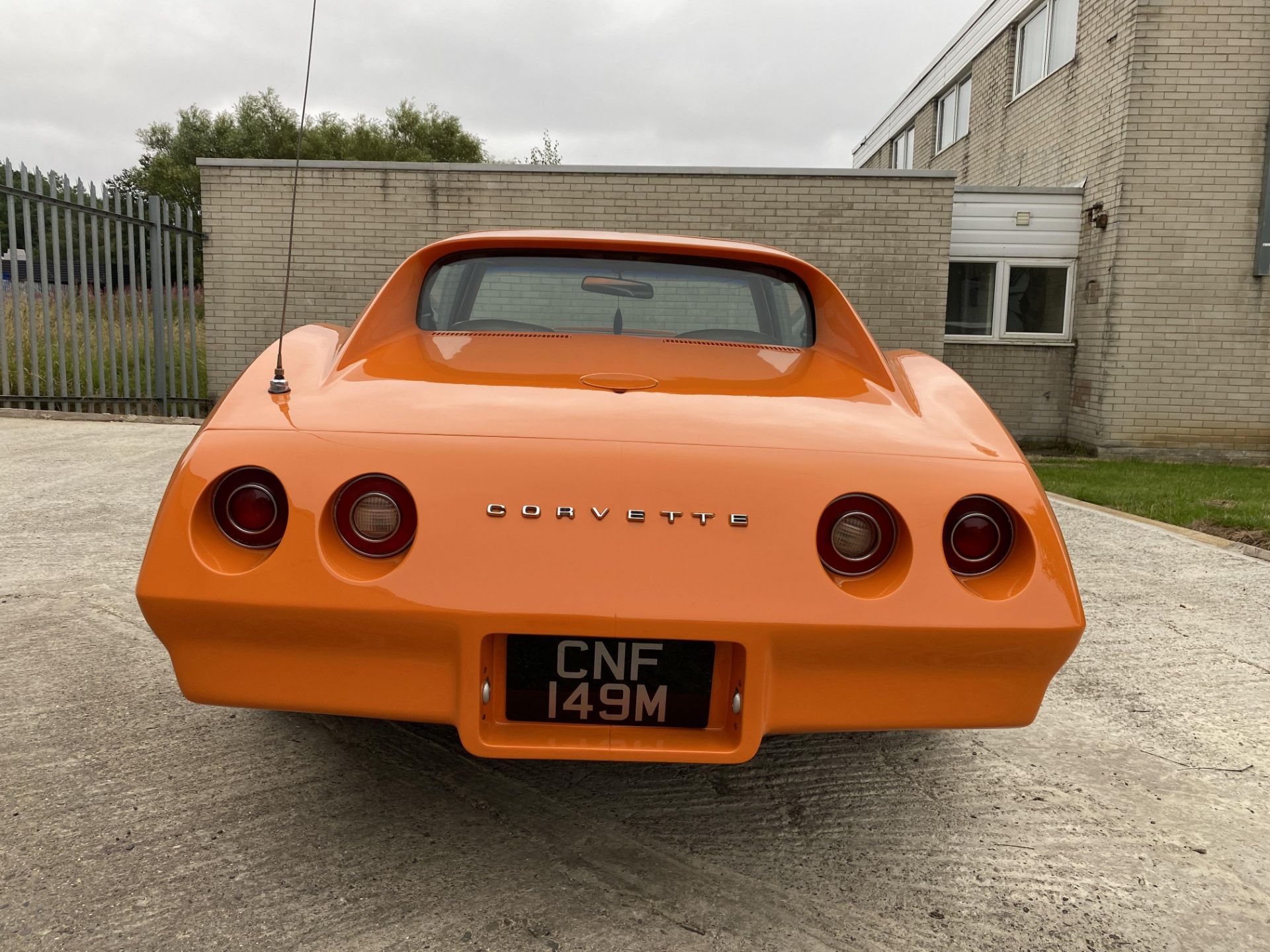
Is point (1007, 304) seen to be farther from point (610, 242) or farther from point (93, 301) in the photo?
point (610, 242)

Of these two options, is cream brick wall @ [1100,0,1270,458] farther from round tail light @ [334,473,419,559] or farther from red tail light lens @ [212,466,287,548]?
red tail light lens @ [212,466,287,548]

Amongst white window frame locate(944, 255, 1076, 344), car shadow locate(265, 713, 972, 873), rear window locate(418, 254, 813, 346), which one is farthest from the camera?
white window frame locate(944, 255, 1076, 344)

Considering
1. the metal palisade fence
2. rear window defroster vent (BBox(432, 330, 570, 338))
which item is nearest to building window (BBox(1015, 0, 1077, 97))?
the metal palisade fence

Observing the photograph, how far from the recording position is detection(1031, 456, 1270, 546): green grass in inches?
244

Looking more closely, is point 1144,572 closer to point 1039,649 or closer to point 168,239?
point 1039,649

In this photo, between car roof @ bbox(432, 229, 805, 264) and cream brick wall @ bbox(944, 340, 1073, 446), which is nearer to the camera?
car roof @ bbox(432, 229, 805, 264)

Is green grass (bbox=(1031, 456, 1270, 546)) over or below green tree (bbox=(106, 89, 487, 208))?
below

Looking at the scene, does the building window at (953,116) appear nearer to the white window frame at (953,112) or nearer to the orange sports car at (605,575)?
the white window frame at (953,112)

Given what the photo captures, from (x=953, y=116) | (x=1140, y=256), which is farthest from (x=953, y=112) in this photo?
(x=1140, y=256)

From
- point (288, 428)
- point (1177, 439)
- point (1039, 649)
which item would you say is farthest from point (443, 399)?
point (1177, 439)

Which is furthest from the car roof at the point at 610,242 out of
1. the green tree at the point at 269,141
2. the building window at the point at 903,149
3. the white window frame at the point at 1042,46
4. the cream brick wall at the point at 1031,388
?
the green tree at the point at 269,141

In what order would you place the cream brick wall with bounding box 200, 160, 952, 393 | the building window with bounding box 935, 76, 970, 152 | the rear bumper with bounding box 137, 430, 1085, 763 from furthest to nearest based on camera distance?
1. the building window with bounding box 935, 76, 970, 152
2. the cream brick wall with bounding box 200, 160, 952, 393
3. the rear bumper with bounding box 137, 430, 1085, 763

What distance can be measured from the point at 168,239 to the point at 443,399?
10.6 metres

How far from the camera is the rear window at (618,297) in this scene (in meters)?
2.78
